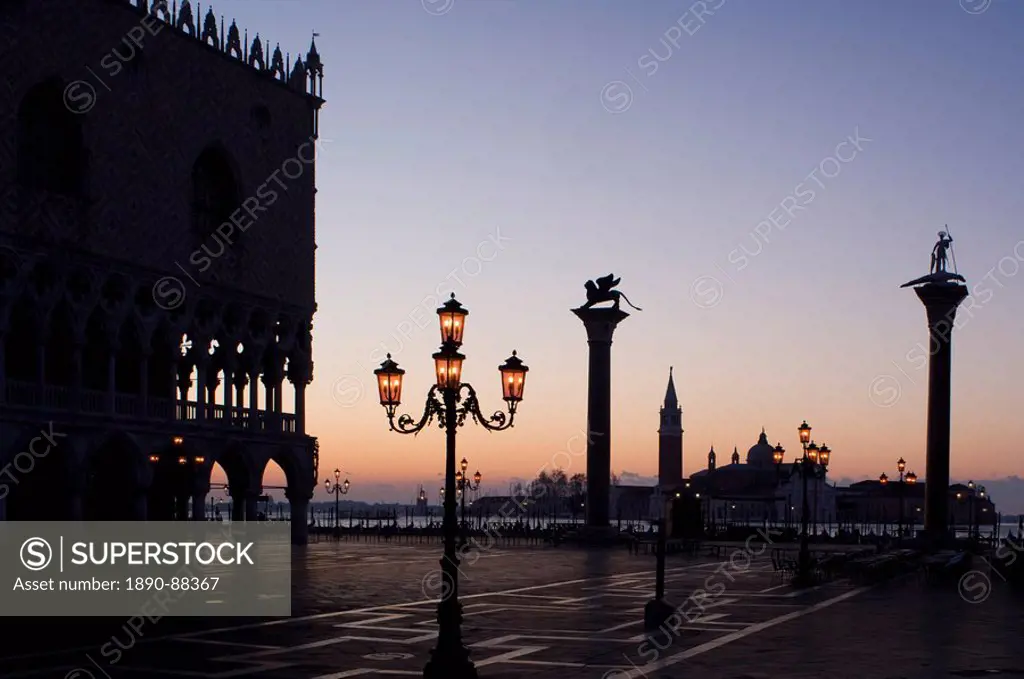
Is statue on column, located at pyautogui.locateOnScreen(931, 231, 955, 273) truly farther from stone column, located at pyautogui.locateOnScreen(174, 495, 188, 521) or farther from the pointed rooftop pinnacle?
the pointed rooftop pinnacle

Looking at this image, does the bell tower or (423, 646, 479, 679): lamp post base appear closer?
(423, 646, 479, 679): lamp post base

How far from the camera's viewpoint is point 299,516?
55.9 metres

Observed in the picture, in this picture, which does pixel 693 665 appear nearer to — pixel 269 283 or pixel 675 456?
pixel 269 283

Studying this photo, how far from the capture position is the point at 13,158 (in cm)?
3978

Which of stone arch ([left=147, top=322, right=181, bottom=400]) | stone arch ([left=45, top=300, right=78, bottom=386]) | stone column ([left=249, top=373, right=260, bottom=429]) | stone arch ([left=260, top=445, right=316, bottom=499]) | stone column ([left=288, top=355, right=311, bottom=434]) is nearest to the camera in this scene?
stone arch ([left=45, top=300, right=78, bottom=386])

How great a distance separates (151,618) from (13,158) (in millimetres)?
21482

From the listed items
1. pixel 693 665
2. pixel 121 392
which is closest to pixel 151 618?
pixel 693 665

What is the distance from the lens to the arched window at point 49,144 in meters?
41.6

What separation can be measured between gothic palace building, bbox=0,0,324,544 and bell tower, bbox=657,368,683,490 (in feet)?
379

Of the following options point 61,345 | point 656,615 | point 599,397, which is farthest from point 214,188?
point 656,615

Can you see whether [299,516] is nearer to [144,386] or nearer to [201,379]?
[201,379]

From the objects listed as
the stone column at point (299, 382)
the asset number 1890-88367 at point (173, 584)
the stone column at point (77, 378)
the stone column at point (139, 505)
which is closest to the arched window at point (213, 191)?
the stone column at point (299, 382)

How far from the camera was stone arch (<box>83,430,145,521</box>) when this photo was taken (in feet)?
146

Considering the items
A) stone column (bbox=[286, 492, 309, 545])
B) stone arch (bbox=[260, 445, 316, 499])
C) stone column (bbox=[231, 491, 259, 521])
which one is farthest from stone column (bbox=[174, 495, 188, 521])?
stone column (bbox=[286, 492, 309, 545])
